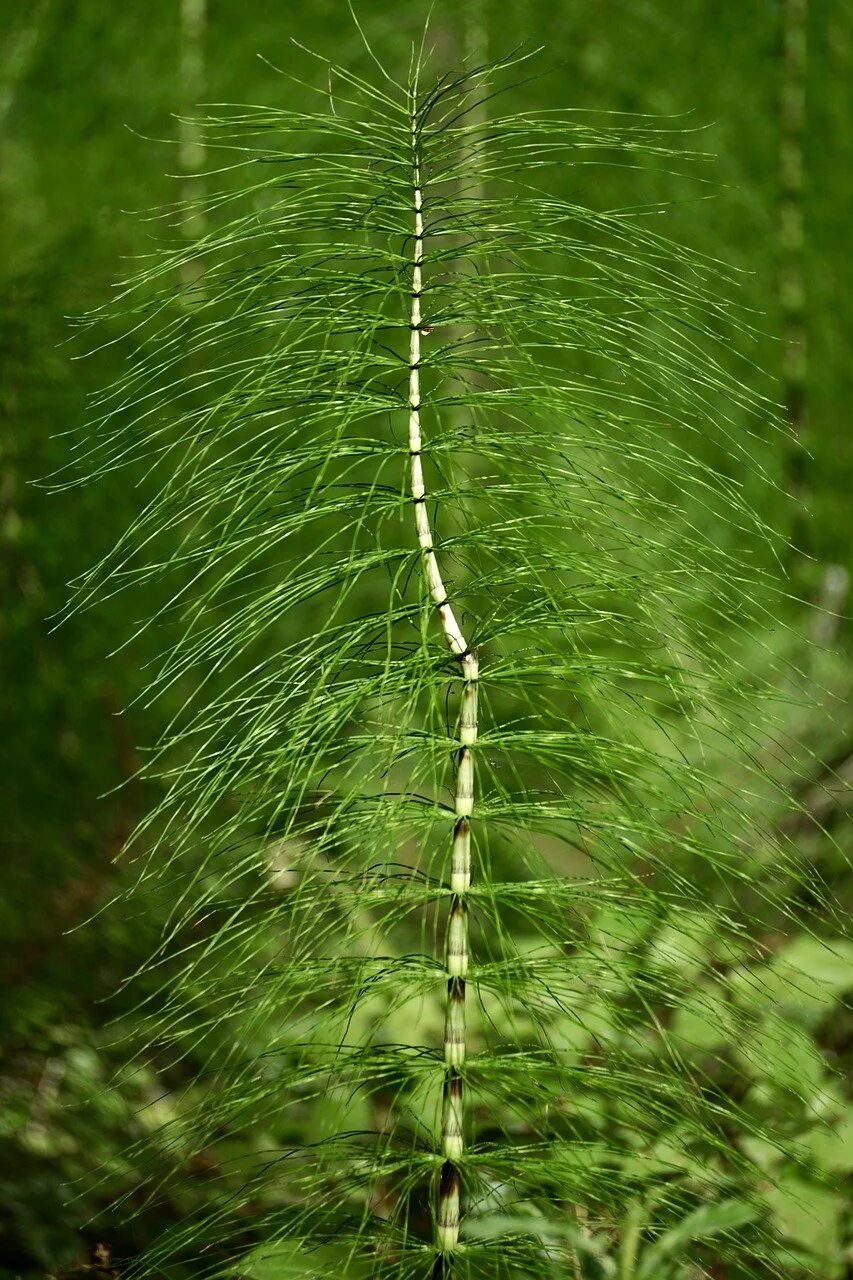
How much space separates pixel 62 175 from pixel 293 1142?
163 centimetres

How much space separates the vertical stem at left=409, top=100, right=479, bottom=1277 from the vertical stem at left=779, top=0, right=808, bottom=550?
1572 mm

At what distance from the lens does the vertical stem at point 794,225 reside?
2.33m

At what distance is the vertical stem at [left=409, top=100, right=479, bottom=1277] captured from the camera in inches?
35.3

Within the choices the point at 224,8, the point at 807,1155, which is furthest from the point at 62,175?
the point at 807,1155

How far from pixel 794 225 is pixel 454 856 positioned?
6.15 feet

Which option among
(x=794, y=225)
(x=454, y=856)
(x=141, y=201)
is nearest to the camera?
(x=454, y=856)

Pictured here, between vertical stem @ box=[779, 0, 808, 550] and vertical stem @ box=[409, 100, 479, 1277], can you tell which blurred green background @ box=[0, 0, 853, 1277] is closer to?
vertical stem @ box=[779, 0, 808, 550]

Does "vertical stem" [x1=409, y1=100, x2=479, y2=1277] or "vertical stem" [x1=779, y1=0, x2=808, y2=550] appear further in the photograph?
"vertical stem" [x1=779, y1=0, x2=808, y2=550]

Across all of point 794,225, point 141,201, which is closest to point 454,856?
point 141,201

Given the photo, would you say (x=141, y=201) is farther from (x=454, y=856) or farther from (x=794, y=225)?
(x=454, y=856)

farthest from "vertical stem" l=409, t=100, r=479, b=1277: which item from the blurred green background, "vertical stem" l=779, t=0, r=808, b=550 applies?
"vertical stem" l=779, t=0, r=808, b=550

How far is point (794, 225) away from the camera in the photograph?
2393mm

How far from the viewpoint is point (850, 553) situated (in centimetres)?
242

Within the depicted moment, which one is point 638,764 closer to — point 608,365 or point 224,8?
point 608,365
